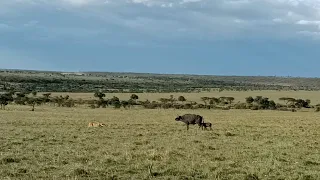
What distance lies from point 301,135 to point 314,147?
571cm

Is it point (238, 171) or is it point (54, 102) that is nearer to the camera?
point (238, 171)

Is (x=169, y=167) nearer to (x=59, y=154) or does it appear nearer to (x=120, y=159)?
(x=120, y=159)

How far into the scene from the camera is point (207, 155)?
16.8m

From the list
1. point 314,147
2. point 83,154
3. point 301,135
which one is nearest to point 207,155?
point 83,154

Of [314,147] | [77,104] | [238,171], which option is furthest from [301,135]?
[77,104]

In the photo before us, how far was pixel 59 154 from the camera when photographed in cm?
1630

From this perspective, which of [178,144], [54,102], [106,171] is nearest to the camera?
[106,171]

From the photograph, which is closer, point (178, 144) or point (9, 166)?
point (9, 166)

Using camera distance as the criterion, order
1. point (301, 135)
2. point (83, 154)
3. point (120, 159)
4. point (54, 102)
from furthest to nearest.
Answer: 1. point (54, 102)
2. point (301, 135)
3. point (83, 154)
4. point (120, 159)

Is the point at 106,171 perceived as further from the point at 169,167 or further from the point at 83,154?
the point at 83,154

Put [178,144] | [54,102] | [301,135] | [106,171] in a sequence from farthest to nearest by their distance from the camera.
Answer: [54,102] < [301,135] < [178,144] < [106,171]

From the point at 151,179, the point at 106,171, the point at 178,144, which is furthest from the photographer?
the point at 178,144

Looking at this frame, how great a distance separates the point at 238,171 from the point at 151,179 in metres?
2.75

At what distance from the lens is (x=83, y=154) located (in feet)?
54.1
